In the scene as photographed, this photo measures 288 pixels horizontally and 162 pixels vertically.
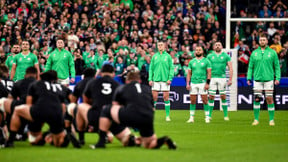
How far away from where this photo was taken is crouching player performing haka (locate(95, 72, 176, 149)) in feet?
41.4

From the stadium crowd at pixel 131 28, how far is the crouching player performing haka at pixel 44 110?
47.6 feet

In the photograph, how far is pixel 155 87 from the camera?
22.0 m

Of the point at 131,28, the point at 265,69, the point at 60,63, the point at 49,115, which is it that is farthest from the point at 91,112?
the point at 131,28

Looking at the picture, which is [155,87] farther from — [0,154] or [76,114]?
[0,154]

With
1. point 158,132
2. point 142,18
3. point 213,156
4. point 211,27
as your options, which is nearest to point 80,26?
point 142,18

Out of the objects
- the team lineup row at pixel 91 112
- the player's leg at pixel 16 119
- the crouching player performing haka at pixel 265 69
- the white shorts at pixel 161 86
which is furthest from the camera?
the white shorts at pixel 161 86

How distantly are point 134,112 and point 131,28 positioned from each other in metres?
19.1

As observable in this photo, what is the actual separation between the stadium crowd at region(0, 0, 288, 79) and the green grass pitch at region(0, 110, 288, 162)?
8935mm

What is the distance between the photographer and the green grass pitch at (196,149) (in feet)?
39.1

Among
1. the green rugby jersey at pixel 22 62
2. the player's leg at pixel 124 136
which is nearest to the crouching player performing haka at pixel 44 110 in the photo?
the player's leg at pixel 124 136

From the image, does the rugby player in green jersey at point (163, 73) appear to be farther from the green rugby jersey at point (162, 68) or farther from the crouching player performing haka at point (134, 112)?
the crouching player performing haka at point (134, 112)

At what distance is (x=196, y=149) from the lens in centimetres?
1352

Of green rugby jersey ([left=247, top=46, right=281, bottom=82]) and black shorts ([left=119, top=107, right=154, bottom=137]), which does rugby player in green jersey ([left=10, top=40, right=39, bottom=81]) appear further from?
black shorts ([left=119, top=107, right=154, bottom=137])

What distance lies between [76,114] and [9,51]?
16337mm
